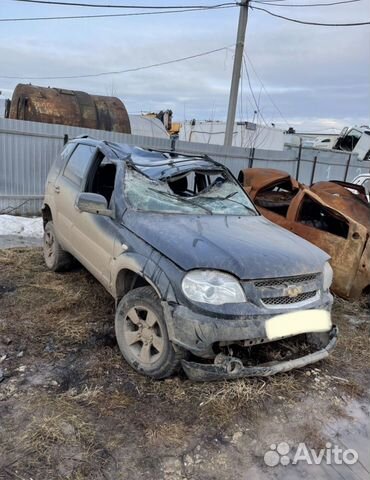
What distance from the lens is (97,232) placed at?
388 cm

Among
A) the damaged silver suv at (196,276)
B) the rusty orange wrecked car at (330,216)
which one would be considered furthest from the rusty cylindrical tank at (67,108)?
the damaged silver suv at (196,276)

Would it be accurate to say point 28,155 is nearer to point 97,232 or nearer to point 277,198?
point 277,198

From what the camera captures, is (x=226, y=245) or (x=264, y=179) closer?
(x=226, y=245)

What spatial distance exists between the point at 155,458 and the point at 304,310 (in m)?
1.47

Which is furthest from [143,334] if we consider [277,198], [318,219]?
[277,198]

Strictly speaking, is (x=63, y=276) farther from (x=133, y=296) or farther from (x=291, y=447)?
(x=291, y=447)

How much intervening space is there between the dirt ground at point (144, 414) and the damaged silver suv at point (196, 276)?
0.22 meters

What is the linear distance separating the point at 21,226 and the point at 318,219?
574cm

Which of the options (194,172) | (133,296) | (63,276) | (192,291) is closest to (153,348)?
(133,296)

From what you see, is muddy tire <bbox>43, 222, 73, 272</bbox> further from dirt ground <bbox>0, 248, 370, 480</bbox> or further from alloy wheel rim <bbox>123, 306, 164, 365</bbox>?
alloy wheel rim <bbox>123, 306, 164, 365</bbox>

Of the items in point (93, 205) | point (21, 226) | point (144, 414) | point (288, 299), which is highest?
point (93, 205)

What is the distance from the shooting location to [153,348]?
3172mm

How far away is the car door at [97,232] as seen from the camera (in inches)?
145

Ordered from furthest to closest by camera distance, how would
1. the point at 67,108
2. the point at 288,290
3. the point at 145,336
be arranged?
1. the point at 67,108
2. the point at 145,336
3. the point at 288,290
